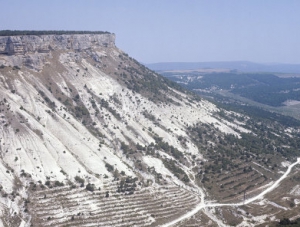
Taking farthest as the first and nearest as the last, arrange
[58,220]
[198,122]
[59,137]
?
1. [198,122]
2. [59,137]
3. [58,220]

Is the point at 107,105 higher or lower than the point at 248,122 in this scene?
higher

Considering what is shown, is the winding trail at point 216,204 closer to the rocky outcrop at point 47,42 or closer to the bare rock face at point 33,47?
the bare rock face at point 33,47

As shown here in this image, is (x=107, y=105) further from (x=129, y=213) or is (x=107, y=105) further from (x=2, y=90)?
(x=129, y=213)

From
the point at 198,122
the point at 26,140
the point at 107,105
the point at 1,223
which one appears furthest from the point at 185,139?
the point at 1,223

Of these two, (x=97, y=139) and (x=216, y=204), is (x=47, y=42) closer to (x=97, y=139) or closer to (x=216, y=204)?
(x=97, y=139)

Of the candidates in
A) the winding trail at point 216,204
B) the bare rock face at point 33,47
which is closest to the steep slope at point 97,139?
the bare rock face at point 33,47

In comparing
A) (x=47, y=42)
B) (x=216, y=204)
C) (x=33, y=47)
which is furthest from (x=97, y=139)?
(x=47, y=42)

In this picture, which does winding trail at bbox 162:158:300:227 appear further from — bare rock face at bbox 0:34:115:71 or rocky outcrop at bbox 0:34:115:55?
rocky outcrop at bbox 0:34:115:55
